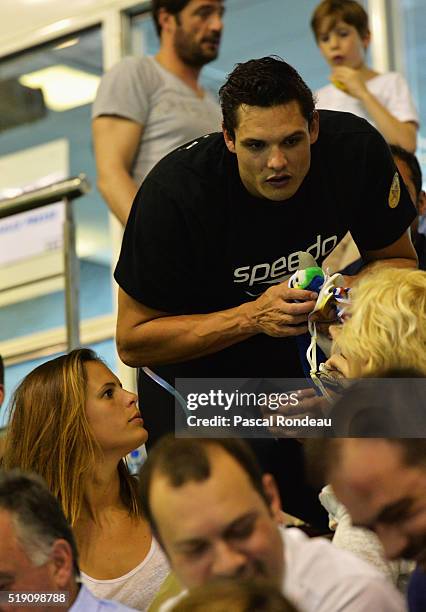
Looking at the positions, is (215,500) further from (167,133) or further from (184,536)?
(167,133)

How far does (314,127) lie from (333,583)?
115 cm

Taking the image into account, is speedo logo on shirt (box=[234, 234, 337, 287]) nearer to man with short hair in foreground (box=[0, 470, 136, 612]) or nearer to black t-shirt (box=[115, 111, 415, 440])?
black t-shirt (box=[115, 111, 415, 440])

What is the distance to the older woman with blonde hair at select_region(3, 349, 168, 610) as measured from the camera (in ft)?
8.18

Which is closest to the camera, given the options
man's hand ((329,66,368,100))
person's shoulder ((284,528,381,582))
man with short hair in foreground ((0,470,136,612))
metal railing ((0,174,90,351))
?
person's shoulder ((284,528,381,582))

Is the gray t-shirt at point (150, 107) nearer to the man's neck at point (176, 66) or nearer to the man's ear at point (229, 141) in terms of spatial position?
the man's neck at point (176, 66)

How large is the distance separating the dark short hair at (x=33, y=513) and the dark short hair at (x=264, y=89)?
36.0 inches

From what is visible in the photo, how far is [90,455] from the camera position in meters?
2.55

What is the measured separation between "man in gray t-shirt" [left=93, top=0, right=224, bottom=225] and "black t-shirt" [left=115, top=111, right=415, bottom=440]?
87 centimetres

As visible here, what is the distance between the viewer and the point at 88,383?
103 inches

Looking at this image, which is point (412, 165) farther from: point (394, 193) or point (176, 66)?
point (176, 66)

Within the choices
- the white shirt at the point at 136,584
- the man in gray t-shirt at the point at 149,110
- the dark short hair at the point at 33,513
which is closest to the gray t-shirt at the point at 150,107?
the man in gray t-shirt at the point at 149,110

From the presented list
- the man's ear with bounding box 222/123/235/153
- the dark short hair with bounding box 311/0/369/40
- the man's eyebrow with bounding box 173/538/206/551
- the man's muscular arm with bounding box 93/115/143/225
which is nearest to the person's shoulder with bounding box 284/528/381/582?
the man's eyebrow with bounding box 173/538/206/551

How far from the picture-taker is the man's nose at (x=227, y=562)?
1.61 metres

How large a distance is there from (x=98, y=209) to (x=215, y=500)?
3.51m
